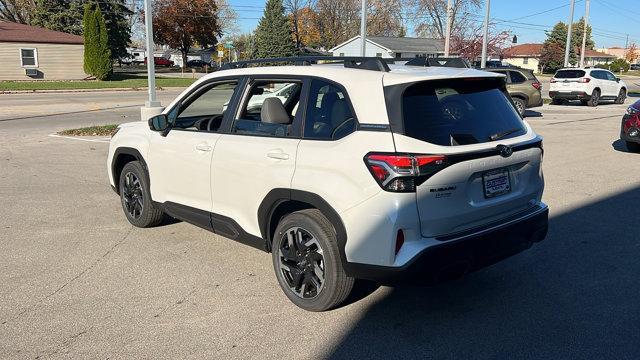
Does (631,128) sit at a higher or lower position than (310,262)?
higher

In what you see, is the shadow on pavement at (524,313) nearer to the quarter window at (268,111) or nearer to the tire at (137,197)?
the quarter window at (268,111)

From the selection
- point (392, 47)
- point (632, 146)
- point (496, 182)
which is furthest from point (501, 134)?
point (392, 47)

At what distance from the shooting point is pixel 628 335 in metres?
3.58

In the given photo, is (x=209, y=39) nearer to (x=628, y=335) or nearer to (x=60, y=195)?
(x=60, y=195)

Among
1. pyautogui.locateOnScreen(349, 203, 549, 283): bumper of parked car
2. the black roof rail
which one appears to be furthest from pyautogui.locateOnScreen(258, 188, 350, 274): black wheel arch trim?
the black roof rail

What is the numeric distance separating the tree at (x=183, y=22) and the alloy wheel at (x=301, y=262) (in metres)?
60.3

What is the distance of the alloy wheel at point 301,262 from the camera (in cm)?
384

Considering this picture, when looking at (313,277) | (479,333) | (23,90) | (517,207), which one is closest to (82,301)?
(313,277)

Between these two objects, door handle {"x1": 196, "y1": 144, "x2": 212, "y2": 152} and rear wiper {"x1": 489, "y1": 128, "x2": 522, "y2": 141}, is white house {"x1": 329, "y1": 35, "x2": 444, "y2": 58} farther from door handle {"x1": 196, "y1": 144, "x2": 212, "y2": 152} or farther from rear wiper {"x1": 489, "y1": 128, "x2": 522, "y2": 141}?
rear wiper {"x1": 489, "y1": 128, "x2": 522, "y2": 141}

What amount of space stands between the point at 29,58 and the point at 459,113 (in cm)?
3975

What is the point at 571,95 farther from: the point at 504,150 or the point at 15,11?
the point at 15,11

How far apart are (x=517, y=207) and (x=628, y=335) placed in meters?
1.09

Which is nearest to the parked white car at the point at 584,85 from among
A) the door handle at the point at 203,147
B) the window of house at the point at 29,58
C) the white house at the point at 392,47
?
the door handle at the point at 203,147

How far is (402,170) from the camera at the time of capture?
3305mm
